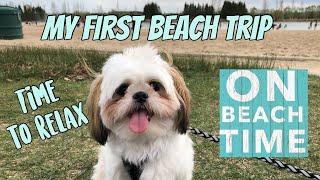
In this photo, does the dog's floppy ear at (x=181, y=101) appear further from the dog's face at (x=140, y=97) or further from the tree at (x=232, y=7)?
the tree at (x=232, y=7)

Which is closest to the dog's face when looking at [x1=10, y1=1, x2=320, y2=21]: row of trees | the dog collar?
the dog collar

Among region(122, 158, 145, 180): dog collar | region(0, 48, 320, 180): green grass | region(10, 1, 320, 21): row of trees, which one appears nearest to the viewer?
region(122, 158, 145, 180): dog collar

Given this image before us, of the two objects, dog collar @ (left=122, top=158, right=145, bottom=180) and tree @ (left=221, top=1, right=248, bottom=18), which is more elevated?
dog collar @ (left=122, top=158, right=145, bottom=180)

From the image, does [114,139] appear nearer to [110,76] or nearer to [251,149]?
[110,76]

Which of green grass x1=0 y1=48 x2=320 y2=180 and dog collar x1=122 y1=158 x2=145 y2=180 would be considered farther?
green grass x1=0 y1=48 x2=320 y2=180

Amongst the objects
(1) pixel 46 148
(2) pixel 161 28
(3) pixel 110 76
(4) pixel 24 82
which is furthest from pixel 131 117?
(4) pixel 24 82

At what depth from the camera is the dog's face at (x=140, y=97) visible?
112 inches

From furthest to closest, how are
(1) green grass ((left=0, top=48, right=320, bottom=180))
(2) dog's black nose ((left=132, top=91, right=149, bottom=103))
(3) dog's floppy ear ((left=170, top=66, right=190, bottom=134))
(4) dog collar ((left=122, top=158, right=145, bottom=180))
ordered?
(1) green grass ((left=0, top=48, right=320, bottom=180))
(4) dog collar ((left=122, top=158, right=145, bottom=180))
(3) dog's floppy ear ((left=170, top=66, right=190, bottom=134))
(2) dog's black nose ((left=132, top=91, right=149, bottom=103))

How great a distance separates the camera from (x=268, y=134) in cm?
478

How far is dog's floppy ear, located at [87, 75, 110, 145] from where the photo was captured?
3.10 meters

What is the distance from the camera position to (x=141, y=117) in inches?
114

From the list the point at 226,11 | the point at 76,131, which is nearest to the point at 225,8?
the point at 226,11

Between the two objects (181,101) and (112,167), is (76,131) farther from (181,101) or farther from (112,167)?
(181,101)

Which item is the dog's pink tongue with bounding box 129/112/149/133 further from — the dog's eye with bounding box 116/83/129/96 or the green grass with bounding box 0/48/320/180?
the green grass with bounding box 0/48/320/180
